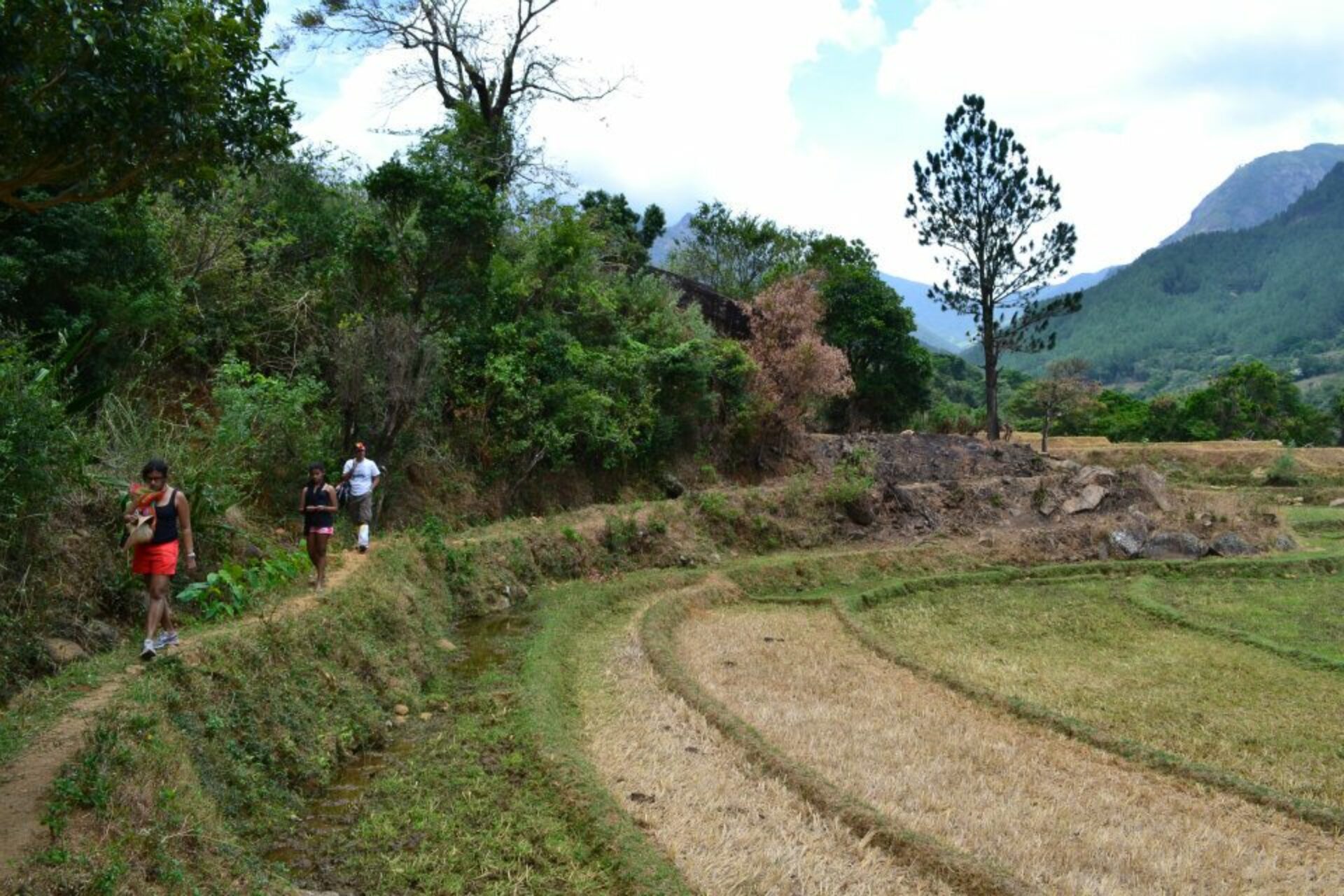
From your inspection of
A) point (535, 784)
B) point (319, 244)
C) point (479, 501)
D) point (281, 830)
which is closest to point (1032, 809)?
point (535, 784)

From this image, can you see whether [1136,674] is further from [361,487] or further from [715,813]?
[361,487]

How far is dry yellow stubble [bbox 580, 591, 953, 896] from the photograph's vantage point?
5855 mm

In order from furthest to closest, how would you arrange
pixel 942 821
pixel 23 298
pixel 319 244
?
1. pixel 319 244
2. pixel 23 298
3. pixel 942 821

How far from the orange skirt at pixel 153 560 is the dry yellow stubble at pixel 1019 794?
19.0 ft

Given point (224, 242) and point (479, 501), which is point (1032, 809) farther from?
point (224, 242)

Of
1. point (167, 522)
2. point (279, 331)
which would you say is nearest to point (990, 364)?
point (279, 331)

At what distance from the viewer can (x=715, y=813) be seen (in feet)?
22.3

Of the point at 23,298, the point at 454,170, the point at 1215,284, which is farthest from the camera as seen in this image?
the point at 1215,284

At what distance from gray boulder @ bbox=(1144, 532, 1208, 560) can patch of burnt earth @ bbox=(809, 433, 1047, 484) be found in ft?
17.2

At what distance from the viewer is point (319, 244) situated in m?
19.1

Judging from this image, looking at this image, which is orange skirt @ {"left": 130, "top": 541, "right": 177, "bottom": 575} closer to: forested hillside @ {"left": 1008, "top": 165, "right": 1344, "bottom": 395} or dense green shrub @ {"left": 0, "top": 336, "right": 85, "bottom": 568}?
dense green shrub @ {"left": 0, "top": 336, "right": 85, "bottom": 568}

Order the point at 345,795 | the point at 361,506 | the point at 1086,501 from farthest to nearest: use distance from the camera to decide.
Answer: the point at 1086,501, the point at 361,506, the point at 345,795

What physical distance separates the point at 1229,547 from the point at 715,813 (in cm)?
2102

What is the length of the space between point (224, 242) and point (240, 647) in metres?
10.0
